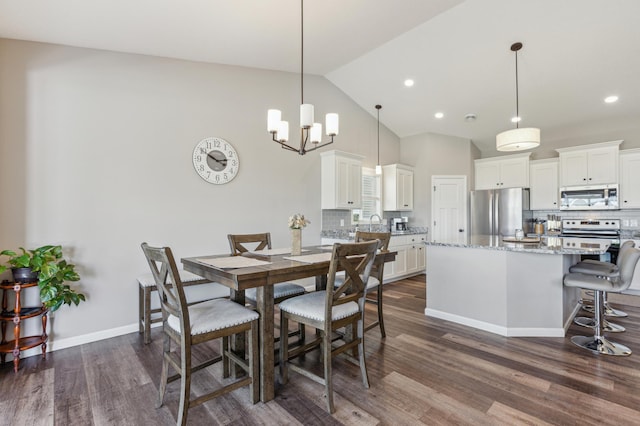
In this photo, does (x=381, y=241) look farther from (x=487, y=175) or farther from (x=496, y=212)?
(x=487, y=175)

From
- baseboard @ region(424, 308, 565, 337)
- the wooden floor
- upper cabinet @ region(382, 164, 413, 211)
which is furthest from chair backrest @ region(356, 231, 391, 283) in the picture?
upper cabinet @ region(382, 164, 413, 211)

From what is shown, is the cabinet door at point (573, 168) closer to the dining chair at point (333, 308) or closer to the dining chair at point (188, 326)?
the dining chair at point (333, 308)

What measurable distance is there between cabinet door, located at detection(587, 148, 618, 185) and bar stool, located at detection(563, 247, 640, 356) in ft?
9.93

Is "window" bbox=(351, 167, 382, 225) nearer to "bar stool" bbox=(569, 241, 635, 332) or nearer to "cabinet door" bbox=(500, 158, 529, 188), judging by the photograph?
"cabinet door" bbox=(500, 158, 529, 188)

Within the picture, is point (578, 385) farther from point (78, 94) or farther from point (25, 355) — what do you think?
point (78, 94)

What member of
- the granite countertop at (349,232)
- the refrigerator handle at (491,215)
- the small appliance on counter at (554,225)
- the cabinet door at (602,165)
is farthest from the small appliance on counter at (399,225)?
the cabinet door at (602,165)

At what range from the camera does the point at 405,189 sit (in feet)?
20.3

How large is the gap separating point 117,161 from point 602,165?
6938 mm

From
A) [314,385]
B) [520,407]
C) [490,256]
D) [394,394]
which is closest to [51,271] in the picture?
[314,385]

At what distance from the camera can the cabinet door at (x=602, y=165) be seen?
4.88 meters

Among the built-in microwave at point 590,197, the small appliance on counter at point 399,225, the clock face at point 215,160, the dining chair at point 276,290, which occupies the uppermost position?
the clock face at point 215,160

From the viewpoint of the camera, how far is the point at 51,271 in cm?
243

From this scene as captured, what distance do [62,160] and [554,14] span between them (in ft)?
17.3

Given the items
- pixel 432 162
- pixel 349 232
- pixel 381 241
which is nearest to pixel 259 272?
→ pixel 381 241
